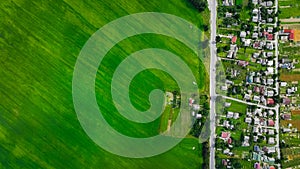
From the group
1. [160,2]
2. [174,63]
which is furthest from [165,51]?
[160,2]

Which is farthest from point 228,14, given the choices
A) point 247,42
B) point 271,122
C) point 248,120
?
point 271,122

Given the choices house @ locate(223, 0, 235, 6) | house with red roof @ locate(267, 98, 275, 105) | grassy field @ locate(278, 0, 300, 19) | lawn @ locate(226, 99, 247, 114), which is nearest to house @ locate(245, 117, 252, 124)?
lawn @ locate(226, 99, 247, 114)

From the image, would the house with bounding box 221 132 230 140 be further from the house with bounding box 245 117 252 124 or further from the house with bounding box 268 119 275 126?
the house with bounding box 268 119 275 126

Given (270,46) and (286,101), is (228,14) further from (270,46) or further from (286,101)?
(286,101)

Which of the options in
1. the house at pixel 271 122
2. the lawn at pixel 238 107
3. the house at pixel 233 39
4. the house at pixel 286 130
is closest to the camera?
the house at pixel 286 130

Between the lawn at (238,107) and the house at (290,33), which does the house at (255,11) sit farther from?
the lawn at (238,107)

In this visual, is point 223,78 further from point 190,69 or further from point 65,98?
point 65,98

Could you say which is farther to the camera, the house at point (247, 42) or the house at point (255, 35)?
the house at point (255, 35)

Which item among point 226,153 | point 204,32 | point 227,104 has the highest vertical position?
point 204,32

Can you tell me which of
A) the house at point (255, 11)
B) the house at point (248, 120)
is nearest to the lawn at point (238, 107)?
the house at point (248, 120)
